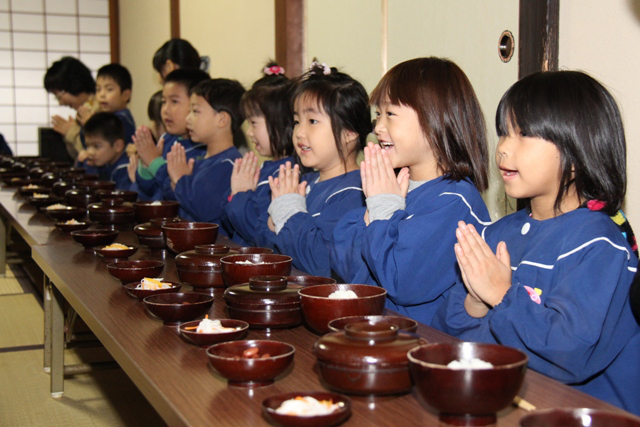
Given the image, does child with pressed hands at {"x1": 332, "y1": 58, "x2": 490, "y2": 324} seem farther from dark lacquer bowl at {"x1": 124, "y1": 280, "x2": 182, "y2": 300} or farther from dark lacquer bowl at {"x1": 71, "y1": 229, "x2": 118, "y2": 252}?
dark lacquer bowl at {"x1": 71, "y1": 229, "x2": 118, "y2": 252}

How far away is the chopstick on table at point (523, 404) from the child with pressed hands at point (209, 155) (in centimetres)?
276

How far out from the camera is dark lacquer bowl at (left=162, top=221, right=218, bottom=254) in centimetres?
225

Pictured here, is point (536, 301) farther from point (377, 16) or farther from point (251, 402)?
point (377, 16)

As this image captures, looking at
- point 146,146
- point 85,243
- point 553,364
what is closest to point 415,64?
point 553,364

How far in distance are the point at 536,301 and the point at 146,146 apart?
3.31 m

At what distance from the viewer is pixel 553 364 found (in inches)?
57.7

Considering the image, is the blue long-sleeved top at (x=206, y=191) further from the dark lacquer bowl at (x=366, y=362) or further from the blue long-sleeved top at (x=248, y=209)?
the dark lacquer bowl at (x=366, y=362)

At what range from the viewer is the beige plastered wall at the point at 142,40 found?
25.3ft

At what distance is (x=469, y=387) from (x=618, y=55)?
1635mm

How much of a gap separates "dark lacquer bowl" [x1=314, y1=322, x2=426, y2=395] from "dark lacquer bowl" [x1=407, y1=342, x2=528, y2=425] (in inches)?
1.6

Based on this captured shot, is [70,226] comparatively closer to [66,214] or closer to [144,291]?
[66,214]

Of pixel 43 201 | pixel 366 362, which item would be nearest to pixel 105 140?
pixel 43 201

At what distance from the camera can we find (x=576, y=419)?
903 mm

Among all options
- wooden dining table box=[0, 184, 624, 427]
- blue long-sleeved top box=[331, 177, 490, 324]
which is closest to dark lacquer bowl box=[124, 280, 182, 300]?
wooden dining table box=[0, 184, 624, 427]
